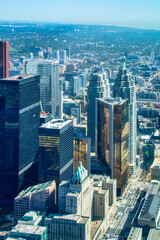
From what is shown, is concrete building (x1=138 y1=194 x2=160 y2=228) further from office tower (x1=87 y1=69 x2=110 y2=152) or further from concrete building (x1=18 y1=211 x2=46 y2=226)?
office tower (x1=87 y1=69 x2=110 y2=152)

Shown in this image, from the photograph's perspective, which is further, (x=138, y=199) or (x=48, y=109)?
(x=48, y=109)

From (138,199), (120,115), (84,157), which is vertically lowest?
(138,199)

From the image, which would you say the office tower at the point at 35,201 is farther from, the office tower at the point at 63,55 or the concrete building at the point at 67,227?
the office tower at the point at 63,55

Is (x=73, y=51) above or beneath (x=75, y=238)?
above

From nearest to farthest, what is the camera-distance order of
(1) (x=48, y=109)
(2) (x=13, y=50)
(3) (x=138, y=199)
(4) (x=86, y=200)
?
(4) (x=86, y=200), (3) (x=138, y=199), (1) (x=48, y=109), (2) (x=13, y=50)

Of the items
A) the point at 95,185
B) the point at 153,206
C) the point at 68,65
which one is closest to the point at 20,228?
the point at 95,185

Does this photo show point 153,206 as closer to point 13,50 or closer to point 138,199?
point 138,199

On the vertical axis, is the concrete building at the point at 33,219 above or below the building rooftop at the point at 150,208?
above

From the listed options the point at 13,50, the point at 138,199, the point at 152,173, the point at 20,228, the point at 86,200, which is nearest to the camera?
the point at 20,228

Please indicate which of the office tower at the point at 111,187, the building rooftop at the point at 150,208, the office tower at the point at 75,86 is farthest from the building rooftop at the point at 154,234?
the office tower at the point at 75,86
